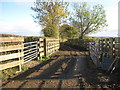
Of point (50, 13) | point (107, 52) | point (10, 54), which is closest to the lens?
point (10, 54)

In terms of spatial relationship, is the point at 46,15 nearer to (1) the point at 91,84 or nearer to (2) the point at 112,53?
(2) the point at 112,53

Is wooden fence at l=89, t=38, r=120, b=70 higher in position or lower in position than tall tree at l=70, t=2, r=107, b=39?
lower

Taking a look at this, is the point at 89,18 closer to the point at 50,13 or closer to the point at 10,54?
the point at 50,13

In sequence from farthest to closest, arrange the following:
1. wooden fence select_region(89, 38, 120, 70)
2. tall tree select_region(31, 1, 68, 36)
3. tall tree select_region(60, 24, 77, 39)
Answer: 1. tall tree select_region(60, 24, 77, 39)
2. tall tree select_region(31, 1, 68, 36)
3. wooden fence select_region(89, 38, 120, 70)

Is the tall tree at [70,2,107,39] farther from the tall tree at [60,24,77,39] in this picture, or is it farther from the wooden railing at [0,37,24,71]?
the wooden railing at [0,37,24,71]

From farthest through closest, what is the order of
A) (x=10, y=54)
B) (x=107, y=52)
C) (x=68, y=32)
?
(x=68, y=32)
(x=107, y=52)
(x=10, y=54)

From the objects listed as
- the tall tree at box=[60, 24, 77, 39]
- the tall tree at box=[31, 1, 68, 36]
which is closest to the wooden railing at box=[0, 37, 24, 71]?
the tall tree at box=[31, 1, 68, 36]

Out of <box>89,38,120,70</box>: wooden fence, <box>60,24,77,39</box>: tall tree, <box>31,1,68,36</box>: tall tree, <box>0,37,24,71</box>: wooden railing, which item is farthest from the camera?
<box>60,24,77,39</box>: tall tree

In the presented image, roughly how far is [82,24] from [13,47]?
2083cm

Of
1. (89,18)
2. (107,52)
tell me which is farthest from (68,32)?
(107,52)

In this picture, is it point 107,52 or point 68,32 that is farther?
point 68,32

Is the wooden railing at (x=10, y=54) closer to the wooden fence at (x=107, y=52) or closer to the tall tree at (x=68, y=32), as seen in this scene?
the wooden fence at (x=107, y=52)

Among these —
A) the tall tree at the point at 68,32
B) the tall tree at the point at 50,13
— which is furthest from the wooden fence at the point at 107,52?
the tall tree at the point at 68,32

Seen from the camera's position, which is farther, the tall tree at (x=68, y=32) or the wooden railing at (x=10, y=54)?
the tall tree at (x=68, y=32)
